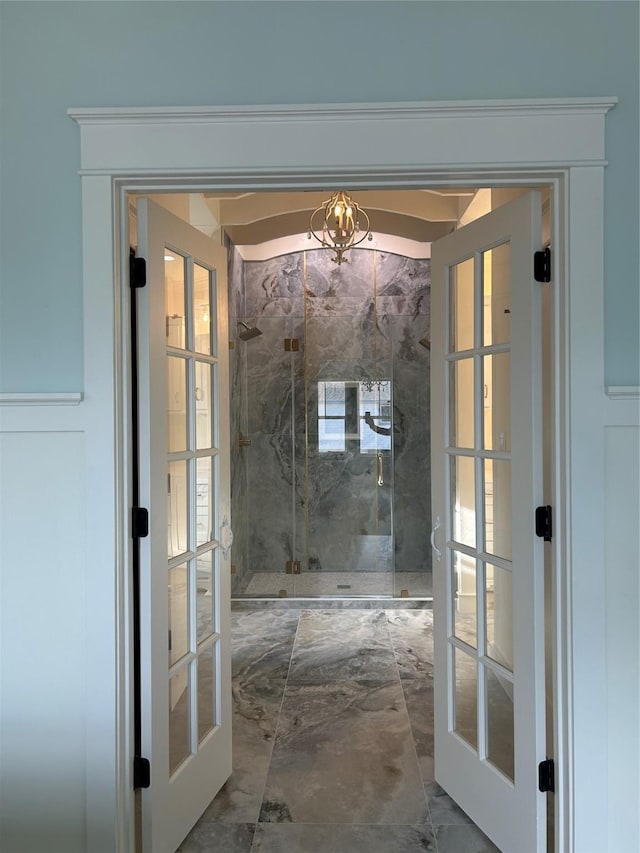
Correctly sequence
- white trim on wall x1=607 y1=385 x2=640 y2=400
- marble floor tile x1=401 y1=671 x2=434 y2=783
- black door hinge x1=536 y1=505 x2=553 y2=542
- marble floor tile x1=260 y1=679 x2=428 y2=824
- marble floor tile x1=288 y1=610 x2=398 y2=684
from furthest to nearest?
1. marble floor tile x1=288 y1=610 x2=398 y2=684
2. marble floor tile x1=401 y1=671 x2=434 y2=783
3. marble floor tile x1=260 y1=679 x2=428 y2=824
4. black door hinge x1=536 y1=505 x2=553 y2=542
5. white trim on wall x1=607 y1=385 x2=640 y2=400

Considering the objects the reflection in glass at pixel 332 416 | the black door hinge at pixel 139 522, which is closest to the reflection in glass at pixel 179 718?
the black door hinge at pixel 139 522

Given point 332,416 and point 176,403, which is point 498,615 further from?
point 332,416

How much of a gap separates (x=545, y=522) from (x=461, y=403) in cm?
50

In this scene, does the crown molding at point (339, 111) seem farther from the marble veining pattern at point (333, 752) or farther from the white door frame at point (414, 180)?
the marble veining pattern at point (333, 752)

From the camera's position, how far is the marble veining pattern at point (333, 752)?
1.67 meters

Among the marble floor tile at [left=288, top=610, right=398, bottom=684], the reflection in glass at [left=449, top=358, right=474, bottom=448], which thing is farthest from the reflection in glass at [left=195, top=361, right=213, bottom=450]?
the marble floor tile at [left=288, top=610, right=398, bottom=684]

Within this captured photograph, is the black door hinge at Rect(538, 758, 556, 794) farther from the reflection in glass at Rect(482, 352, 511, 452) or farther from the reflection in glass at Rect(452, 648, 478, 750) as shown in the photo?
the reflection in glass at Rect(482, 352, 511, 452)

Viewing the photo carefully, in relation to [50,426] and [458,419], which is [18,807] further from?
[458,419]

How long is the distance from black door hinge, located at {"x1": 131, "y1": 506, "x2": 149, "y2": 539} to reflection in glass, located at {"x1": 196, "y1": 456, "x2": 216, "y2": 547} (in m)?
0.27

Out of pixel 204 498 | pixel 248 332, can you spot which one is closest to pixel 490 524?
pixel 204 498

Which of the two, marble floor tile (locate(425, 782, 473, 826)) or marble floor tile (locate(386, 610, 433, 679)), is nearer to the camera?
marble floor tile (locate(425, 782, 473, 826))

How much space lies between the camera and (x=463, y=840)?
1644 millimetres

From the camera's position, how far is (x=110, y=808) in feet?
4.48

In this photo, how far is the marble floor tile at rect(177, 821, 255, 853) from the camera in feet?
5.29
